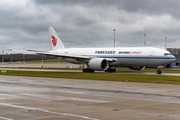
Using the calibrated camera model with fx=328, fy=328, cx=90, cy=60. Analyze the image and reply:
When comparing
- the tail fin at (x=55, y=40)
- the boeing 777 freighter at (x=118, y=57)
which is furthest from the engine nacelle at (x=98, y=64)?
the tail fin at (x=55, y=40)

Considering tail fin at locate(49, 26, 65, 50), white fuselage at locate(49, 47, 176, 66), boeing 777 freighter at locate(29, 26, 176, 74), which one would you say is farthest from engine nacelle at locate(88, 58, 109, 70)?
tail fin at locate(49, 26, 65, 50)

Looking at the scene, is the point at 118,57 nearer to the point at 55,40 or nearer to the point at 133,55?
the point at 133,55

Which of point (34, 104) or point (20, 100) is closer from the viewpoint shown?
point (34, 104)

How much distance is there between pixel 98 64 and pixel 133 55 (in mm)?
5489

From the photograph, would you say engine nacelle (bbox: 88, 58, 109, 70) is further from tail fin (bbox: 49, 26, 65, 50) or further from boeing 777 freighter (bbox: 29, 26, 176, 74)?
tail fin (bbox: 49, 26, 65, 50)

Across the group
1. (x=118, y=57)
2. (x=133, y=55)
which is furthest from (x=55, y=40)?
(x=133, y=55)

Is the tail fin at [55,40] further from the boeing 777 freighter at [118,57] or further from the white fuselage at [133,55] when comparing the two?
the white fuselage at [133,55]

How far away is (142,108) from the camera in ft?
48.5

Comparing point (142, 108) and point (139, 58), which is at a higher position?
point (139, 58)

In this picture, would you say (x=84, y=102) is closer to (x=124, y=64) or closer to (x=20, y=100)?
(x=20, y=100)

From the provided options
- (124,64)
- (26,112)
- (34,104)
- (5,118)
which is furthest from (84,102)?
(124,64)

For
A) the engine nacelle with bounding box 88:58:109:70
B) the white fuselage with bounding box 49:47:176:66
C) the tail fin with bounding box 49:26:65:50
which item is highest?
the tail fin with bounding box 49:26:65:50

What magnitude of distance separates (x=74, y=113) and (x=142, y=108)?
3317 millimetres

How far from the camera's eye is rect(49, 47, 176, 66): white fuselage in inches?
1877
